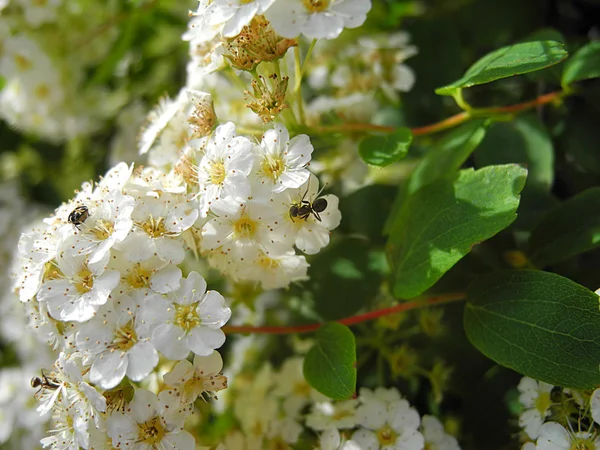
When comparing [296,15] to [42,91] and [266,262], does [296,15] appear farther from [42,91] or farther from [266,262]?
[42,91]

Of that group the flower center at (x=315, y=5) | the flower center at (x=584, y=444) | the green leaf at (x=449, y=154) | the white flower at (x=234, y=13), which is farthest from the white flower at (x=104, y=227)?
the flower center at (x=584, y=444)

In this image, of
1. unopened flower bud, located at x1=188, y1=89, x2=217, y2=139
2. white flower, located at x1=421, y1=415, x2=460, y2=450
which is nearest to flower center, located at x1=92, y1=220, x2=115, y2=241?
unopened flower bud, located at x1=188, y1=89, x2=217, y2=139

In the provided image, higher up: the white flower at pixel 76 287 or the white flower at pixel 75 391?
the white flower at pixel 76 287

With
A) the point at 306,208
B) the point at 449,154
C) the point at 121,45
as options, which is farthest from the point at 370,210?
the point at 121,45

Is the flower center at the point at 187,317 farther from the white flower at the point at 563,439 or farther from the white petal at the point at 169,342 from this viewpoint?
the white flower at the point at 563,439

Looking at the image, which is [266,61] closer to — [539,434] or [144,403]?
[144,403]

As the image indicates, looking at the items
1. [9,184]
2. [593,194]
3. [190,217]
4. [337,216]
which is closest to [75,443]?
[190,217]

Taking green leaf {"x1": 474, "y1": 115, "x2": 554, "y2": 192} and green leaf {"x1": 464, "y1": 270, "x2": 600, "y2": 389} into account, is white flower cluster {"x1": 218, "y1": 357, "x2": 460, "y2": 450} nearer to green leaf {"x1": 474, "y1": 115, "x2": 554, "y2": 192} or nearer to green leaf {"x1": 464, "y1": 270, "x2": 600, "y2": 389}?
green leaf {"x1": 464, "y1": 270, "x2": 600, "y2": 389}
